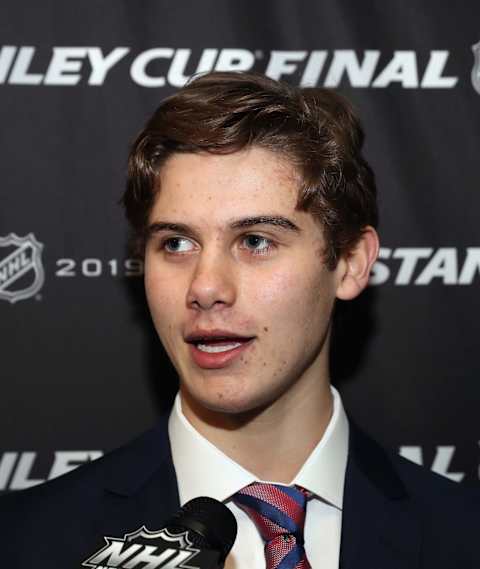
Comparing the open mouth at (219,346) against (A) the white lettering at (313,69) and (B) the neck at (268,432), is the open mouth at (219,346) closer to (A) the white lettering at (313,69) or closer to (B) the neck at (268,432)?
(B) the neck at (268,432)

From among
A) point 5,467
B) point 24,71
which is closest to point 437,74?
point 24,71

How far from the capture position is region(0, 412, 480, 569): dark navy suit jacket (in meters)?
1.58

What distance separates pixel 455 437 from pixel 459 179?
67cm

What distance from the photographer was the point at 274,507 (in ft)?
5.13

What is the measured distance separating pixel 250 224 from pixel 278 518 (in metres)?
0.52

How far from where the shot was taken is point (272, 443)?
167cm

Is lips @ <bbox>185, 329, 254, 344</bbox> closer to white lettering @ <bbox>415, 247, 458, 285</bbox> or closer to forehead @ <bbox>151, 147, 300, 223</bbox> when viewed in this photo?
forehead @ <bbox>151, 147, 300, 223</bbox>

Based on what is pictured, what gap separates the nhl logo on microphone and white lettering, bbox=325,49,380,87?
1433mm

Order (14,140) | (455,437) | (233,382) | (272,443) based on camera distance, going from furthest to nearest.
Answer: (455,437)
(14,140)
(272,443)
(233,382)

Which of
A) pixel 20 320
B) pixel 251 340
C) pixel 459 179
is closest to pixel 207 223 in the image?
pixel 251 340

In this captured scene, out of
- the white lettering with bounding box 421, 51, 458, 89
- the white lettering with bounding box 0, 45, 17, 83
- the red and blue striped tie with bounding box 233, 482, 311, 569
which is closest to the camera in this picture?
the red and blue striped tie with bounding box 233, 482, 311, 569

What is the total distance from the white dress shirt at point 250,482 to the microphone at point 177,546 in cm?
45

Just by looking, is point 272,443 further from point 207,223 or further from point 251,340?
point 207,223

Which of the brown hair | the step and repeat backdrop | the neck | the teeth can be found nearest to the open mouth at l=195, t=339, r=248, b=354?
the teeth
